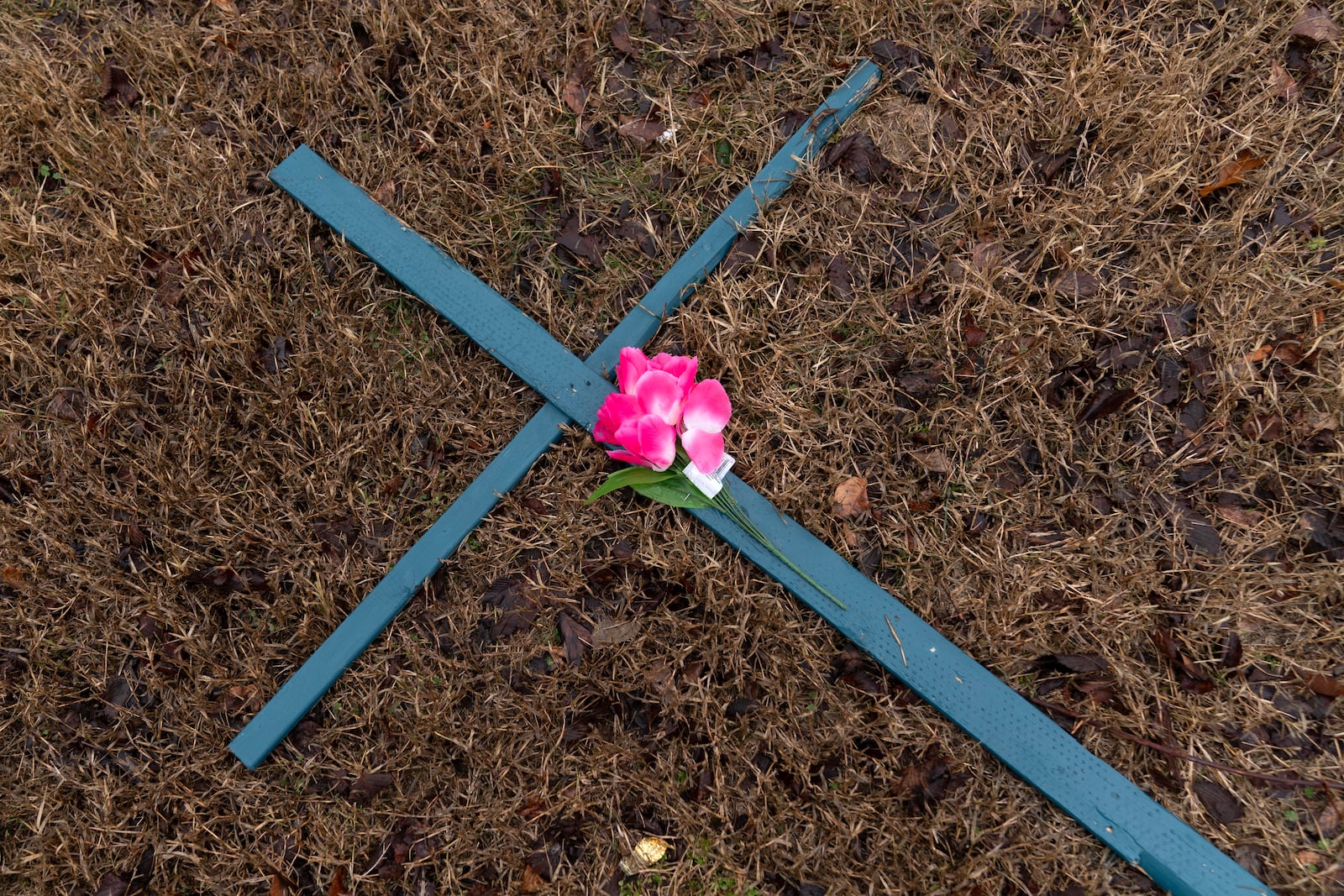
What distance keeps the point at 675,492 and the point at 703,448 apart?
0.15 meters

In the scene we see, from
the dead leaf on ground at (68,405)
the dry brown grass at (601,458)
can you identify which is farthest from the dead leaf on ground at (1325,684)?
the dead leaf on ground at (68,405)

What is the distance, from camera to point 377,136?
82.3 inches

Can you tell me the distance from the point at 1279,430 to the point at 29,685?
2988 millimetres

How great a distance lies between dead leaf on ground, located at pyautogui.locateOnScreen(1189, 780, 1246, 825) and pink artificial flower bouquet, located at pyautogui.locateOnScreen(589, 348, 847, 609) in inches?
33.6

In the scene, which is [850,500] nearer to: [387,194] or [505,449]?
[505,449]

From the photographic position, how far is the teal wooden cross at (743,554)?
5.38ft

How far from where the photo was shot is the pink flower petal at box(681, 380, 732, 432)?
1678mm

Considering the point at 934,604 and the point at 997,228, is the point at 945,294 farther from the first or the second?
the point at 934,604

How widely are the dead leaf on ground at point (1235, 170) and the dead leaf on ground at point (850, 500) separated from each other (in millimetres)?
1146

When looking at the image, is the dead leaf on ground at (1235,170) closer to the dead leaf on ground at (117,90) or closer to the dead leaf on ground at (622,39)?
the dead leaf on ground at (622,39)

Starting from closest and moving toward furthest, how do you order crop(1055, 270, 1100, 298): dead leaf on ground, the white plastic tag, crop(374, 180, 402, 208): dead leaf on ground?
the white plastic tag
crop(1055, 270, 1100, 298): dead leaf on ground
crop(374, 180, 402, 208): dead leaf on ground

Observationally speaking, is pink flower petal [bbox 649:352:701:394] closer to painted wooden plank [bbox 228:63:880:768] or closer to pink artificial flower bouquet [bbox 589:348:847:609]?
pink artificial flower bouquet [bbox 589:348:847:609]

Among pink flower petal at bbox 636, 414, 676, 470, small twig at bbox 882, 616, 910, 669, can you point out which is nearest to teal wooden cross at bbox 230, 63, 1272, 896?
small twig at bbox 882, 616, 910, 669

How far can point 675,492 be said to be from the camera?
1782 mm
